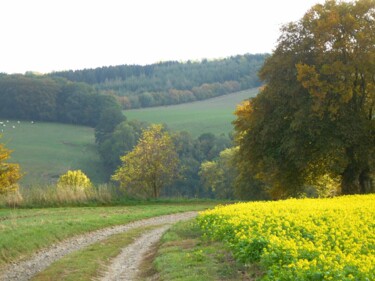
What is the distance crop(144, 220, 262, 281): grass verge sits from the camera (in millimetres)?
13641

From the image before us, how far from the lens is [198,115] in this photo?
15412cm

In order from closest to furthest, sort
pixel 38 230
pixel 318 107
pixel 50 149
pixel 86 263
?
1. pixel 86 263
2. pixel 38 230
3. pixel 318 107
4. pixel 50 149

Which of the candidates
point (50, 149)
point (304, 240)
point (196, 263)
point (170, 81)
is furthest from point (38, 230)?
point (170, 81)

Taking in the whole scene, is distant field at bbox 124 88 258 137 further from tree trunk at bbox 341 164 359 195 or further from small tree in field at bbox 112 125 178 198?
tree trunk at bbox 341 164 359 195

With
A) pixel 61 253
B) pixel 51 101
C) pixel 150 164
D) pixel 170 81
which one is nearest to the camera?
pixel 61 253

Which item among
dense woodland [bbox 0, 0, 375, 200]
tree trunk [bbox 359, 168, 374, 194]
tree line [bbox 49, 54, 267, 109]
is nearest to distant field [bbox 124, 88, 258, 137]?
tree line [bbox 49, 54, 267, 109]

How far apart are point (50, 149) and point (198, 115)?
154ft

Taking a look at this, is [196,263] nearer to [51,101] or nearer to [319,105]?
[319,105]

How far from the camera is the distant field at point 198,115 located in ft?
462

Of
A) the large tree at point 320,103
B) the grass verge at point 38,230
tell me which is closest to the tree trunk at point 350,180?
the large tree at point 320,103

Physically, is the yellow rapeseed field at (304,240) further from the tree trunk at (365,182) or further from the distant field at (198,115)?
the distant field at (198,115)

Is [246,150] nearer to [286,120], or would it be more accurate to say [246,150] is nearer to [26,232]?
[286,120]

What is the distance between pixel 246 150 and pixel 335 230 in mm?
25651

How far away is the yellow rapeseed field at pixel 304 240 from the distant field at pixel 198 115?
114800 millimetres
